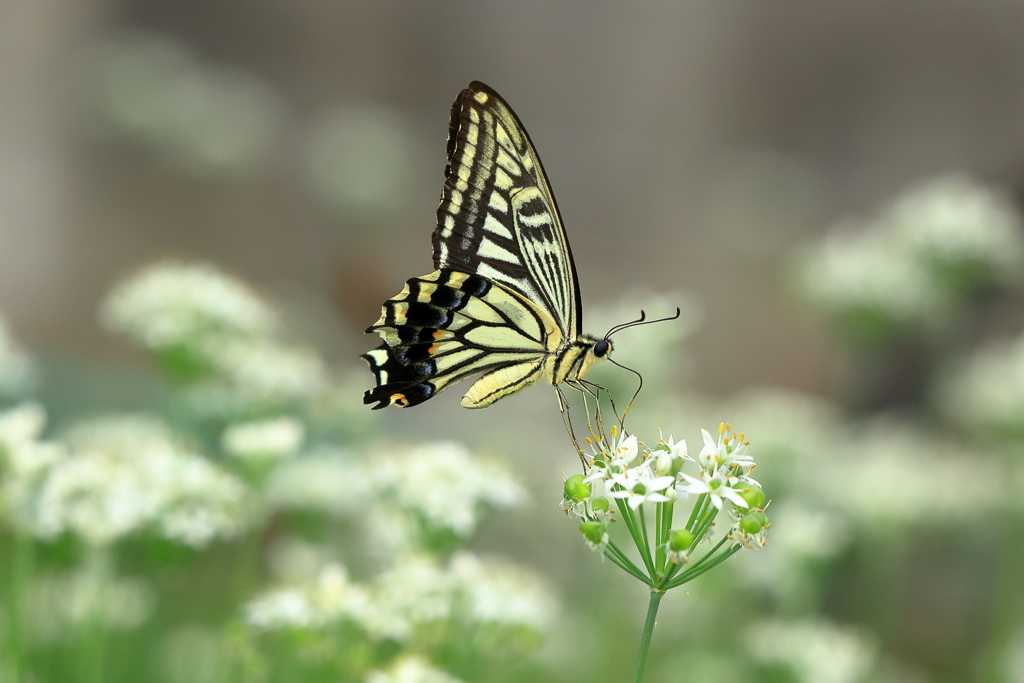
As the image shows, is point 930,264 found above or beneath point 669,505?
above

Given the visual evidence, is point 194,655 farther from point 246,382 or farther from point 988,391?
point 988,391

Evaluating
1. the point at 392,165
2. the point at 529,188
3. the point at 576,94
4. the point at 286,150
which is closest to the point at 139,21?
the point at 286,150

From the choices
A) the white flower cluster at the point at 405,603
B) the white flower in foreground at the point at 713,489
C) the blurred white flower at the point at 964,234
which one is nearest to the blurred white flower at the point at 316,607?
the white flower cluster at the point at 405,603

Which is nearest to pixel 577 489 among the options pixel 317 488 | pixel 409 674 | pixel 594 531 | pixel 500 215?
pixel 594 531

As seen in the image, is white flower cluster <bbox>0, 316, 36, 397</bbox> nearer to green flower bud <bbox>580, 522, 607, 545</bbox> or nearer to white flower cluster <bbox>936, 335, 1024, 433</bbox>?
green flower bud <bbox>580, 522, 607, 545</bbox>

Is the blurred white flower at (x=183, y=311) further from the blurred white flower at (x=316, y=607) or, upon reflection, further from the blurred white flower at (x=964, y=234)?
the blurred white flower at (x=964, y=234)

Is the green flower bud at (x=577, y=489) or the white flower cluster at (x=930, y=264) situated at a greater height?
the white flower cluster at (x=930, y=264)

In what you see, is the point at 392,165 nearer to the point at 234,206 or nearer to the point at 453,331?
the point at 234,206
